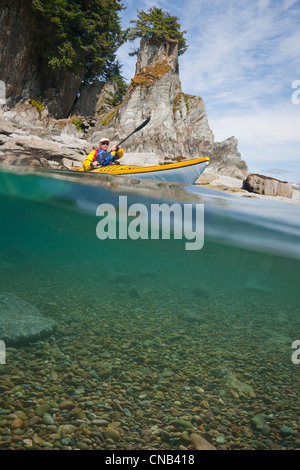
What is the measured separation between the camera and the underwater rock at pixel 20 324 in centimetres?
454

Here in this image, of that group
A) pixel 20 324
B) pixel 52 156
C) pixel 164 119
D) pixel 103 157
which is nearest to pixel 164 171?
pixel 103 157

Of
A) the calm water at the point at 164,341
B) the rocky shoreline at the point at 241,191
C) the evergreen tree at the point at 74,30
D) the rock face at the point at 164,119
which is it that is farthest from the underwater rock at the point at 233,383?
the evergreen tree at the point at 74,30

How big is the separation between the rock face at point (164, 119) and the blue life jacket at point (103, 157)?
19406 mm

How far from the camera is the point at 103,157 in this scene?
13102 millimetres

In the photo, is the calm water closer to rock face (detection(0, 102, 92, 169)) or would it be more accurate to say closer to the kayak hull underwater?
the kayak hull underwater

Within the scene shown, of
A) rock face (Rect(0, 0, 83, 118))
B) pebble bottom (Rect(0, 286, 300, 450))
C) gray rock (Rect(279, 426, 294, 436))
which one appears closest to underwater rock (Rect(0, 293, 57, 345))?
pebble bottom (Rect(0, 286, 300, 450))

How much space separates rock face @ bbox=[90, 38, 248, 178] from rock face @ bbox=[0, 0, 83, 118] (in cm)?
566

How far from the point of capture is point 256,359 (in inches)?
201

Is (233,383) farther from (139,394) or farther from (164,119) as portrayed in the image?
(164,119)

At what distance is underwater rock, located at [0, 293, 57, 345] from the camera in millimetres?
4539

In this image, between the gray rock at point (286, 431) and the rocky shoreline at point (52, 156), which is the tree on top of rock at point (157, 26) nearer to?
the rocky shoreline at point (52, 156)

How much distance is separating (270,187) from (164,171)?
6.75 meters
